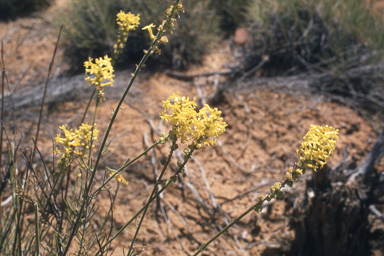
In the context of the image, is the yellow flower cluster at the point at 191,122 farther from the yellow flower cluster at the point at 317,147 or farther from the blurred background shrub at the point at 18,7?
the blurred background shrub at the point at 18,7

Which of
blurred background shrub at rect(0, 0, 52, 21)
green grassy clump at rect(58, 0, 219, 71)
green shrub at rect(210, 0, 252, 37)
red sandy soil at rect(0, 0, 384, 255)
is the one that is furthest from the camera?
blurred background shrub at rect(0, 0, 52, 21)

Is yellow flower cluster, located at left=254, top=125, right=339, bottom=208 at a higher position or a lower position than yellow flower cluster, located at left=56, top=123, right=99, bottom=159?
lower

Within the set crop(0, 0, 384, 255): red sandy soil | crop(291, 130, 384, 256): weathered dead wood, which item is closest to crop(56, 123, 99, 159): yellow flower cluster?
crop(0, 0, 384, 255): red sandy soil

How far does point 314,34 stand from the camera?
411cm

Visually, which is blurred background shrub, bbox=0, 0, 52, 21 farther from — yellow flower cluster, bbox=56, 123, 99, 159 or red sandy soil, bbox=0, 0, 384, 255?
yellow flower cluster, bbox=56, 123, 99, 159

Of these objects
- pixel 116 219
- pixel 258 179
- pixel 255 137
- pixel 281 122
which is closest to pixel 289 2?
pixel 281 122

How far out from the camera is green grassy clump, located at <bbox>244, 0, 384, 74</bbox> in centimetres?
388

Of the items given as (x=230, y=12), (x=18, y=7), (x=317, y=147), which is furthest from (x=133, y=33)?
(x=317, y=147)

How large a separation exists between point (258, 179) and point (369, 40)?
2.59 m

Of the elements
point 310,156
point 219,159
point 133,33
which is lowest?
point 219,159

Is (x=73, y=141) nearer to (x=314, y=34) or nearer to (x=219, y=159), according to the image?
(x=219, y=159)

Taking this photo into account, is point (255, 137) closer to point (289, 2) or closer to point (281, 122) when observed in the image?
point (281, 122)

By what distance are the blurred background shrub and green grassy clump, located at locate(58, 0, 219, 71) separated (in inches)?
73.8

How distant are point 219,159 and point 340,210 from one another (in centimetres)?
133
